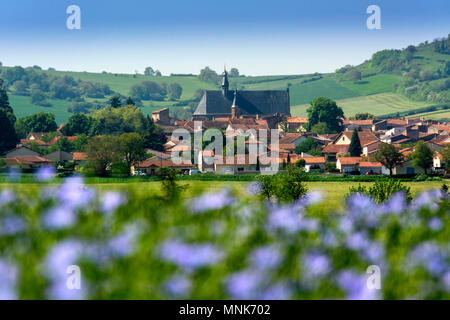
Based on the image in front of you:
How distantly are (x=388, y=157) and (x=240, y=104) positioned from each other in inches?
3708

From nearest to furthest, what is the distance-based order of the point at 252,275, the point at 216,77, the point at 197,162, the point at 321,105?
1. the point at 252,275
2. the point at 197,162
3. the point at 321,105
4. the point at 216,77

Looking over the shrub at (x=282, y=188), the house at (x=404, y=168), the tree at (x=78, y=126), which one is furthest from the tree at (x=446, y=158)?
the tree at (x=78, y=126)

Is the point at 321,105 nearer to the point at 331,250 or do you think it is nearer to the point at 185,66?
the point at 185,66

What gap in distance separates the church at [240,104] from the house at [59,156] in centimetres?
8222

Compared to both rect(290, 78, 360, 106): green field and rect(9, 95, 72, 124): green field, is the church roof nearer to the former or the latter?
rect(290, 78, 360, 106): green field

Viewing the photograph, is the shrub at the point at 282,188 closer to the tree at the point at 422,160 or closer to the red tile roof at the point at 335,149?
the tree at the point at 422,160

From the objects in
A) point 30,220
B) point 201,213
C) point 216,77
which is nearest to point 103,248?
point 30,220

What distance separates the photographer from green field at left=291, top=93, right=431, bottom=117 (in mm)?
159125

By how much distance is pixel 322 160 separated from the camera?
70625 millimetres

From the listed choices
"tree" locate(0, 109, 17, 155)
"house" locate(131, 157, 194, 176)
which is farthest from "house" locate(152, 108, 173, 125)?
"tree" locate(0, 109, 17, 155)

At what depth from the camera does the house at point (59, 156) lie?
190 feet

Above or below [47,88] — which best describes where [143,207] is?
below

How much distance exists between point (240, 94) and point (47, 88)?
5512 cm

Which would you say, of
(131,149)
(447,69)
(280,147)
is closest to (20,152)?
(131,149)
